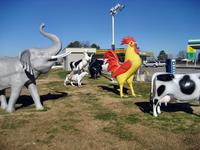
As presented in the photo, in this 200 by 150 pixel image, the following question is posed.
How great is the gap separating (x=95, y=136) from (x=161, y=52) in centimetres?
10035

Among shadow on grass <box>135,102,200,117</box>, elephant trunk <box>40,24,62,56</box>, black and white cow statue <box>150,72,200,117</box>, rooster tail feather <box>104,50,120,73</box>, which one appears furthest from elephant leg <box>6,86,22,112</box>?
rooster tail feather <box>104,50,120,73</box>

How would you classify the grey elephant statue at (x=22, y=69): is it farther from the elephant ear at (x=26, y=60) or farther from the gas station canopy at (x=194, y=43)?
the gas station canopy at (x=194, y=43)

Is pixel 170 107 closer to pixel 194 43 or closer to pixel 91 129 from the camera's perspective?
pixel 91 129

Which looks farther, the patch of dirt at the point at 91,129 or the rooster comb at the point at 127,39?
the rooster comb at the point at 127,39

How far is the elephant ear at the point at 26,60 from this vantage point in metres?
7.00

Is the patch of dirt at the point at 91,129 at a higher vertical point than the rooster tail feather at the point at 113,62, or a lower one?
lower

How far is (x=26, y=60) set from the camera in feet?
23.2

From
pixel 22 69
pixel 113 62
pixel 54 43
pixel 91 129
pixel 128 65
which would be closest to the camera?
pixel 91 129

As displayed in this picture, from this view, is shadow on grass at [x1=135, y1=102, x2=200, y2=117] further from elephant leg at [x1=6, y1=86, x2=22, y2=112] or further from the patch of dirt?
elephant leg at [x1=6, y1=86, x2=22, y2=112]

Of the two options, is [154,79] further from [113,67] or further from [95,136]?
[113,67]

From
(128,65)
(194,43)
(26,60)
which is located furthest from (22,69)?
(194,43)

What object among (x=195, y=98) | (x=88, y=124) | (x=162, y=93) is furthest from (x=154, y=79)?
(x=88, y=124)

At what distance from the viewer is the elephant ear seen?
6999mm

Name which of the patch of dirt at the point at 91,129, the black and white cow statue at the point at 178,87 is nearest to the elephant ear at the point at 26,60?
the patch of dirt at the point at 91,129
